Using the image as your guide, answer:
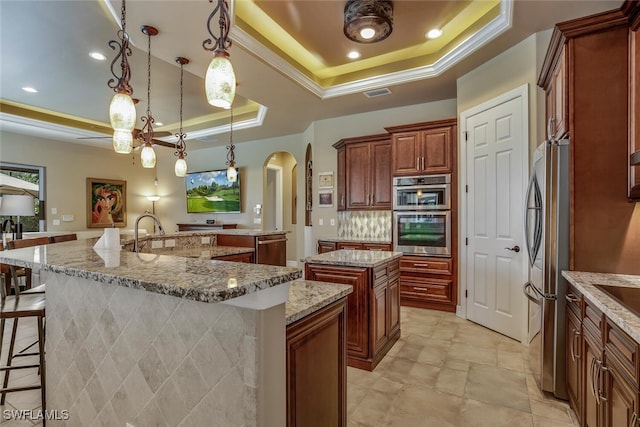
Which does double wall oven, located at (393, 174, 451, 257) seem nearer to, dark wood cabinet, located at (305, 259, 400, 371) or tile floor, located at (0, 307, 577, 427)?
tile floor, located at (0, 307, 577, 427)

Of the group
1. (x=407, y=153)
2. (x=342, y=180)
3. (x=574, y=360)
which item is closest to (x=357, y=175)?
(x=342, y=180)

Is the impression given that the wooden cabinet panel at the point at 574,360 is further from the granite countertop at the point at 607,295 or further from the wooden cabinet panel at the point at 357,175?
the wooden cabinet panel at the point at 357,175

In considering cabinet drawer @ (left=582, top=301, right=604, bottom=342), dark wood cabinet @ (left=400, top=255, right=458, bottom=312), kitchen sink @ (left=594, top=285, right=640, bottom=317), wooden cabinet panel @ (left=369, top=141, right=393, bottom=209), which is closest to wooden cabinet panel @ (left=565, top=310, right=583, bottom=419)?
cabinet drawer @ (left=582, top=301, right=604, bottom=342)

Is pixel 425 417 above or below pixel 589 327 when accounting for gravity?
below

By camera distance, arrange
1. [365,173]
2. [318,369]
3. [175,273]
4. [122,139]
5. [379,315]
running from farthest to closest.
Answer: [365,173], [379,315], [122,139], [318,369], [175,273]

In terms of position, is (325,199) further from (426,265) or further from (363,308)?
(363,308)

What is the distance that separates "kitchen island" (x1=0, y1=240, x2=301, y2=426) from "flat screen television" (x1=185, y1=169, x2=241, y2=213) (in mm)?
5815

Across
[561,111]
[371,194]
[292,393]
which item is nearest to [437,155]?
[371,194]

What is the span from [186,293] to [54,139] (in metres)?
8.02

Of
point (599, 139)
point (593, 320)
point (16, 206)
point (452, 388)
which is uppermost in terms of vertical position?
point (599, 139)

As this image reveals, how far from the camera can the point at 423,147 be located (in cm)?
417

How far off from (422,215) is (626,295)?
2653 millimetres

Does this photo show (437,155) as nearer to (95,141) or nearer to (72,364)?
(72,364)

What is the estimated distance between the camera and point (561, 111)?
85.4 inches
